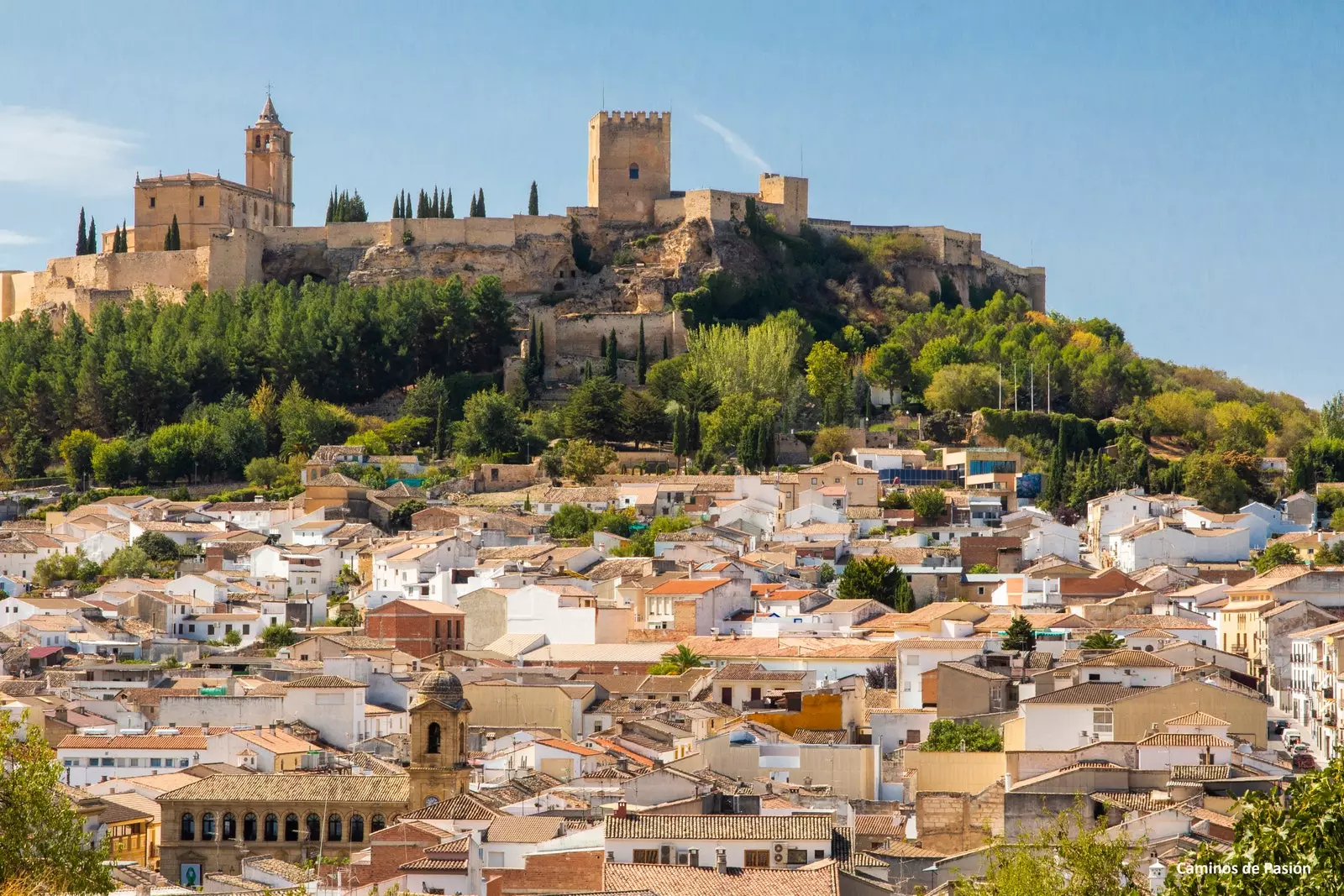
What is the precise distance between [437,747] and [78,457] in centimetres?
5051

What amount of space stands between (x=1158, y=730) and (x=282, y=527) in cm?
4067

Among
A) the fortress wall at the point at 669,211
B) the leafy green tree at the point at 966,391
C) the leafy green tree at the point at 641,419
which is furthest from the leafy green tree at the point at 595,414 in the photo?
the fortress wall at the point at 669,211

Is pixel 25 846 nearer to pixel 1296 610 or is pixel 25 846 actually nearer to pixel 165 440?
pixel 1296 610

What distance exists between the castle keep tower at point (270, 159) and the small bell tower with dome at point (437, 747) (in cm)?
6516

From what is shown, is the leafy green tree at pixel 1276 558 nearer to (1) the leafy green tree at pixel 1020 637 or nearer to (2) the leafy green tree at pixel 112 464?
(1) the leafy green tree at pixel 1020 637

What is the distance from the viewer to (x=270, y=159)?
94.4 metres

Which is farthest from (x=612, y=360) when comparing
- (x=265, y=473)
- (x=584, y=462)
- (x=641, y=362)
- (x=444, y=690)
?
(x=444, y=690)

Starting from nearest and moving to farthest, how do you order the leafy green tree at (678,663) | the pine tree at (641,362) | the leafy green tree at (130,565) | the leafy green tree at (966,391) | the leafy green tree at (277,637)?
the leafy green tree at (678,663) < the leafy green tree at (277,637) < the leafy green tree at (130,565) < the leafy green tree at (966,391) < the pine tree at (641,362)

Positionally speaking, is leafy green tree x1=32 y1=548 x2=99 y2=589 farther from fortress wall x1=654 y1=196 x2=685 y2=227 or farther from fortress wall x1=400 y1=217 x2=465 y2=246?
fortress wall x1=654 y1=196 x2=685 y2=227

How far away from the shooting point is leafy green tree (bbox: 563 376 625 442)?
75.4m

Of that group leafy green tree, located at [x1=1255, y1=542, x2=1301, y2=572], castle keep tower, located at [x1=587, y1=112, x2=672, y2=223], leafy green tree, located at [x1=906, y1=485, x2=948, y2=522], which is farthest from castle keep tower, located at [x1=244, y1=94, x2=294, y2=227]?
leafy green tree, located at [x1=1255, y1=542, x2=1301, y2=572]

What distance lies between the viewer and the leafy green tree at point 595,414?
75.4m

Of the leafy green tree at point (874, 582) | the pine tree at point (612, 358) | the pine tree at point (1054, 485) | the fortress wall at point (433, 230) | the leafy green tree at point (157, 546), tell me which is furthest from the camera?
the fortress wall at point (433, 230)

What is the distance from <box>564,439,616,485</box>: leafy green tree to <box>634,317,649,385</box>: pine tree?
306 inches
